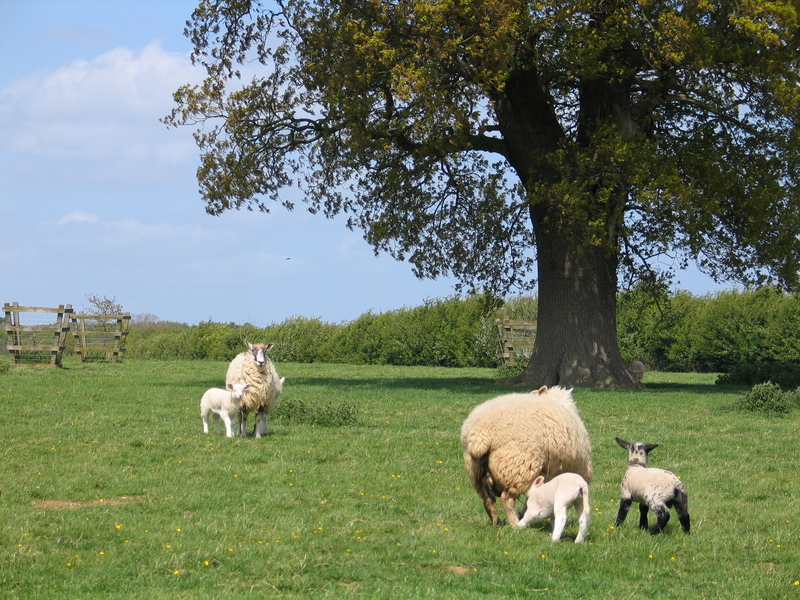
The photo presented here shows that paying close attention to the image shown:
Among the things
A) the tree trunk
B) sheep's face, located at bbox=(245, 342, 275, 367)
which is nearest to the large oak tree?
the tree trunk

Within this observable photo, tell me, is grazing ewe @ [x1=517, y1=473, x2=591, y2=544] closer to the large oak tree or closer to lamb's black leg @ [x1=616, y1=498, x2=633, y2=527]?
lamb's black leg @ [x1=616, y1=498, x2=633, y2=527]

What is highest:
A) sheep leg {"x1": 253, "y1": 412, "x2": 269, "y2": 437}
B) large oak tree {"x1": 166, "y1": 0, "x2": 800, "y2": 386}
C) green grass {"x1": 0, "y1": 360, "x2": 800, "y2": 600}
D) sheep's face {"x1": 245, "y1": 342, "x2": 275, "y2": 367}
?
large oak tree {"x1": 166, "y1": 0, "x2": 800, "y2": 386}

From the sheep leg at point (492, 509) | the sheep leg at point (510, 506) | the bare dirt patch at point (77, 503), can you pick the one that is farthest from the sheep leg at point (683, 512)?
the bare dirt patch at point (77, 503)

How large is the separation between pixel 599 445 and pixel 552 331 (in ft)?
36.5

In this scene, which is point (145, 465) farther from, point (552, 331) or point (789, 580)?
point (552, 331)

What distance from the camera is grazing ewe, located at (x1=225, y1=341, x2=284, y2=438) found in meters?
13.3

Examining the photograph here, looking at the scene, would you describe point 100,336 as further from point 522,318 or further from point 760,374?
point 760,374

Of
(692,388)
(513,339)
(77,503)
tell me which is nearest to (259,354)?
(77,503)

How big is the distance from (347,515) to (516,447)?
6.00 ft

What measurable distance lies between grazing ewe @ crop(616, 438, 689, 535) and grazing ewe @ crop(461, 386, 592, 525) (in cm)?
59

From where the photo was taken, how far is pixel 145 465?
1105cm

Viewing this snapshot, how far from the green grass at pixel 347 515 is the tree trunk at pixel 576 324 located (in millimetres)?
6592

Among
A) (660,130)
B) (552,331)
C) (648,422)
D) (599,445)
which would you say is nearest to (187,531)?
(599,445)

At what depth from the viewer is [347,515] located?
28.4ft
